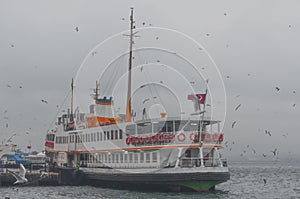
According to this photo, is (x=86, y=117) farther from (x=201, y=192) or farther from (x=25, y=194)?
(x=201, y=192)

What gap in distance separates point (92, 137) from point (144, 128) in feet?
33.5

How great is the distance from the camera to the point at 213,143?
141ft

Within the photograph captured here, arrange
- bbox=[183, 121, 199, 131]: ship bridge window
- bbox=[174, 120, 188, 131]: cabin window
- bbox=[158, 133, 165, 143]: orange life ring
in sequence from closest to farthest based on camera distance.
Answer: bbox=[158, 133, 165, 143]: orange life ring → bbox=[174, 120, 188, 131]: cabin window → bbox=[183, 121, 199, 131]: ship bridge window

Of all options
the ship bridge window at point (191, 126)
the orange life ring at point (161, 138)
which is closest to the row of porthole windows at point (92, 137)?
the orange life ring at point (161, 138)

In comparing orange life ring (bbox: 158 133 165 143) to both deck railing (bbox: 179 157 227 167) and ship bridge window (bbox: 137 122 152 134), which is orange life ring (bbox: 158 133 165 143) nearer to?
ship bridge window (bbox: 137 122 152 134)

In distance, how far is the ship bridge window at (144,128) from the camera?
144 feet

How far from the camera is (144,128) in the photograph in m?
44.3

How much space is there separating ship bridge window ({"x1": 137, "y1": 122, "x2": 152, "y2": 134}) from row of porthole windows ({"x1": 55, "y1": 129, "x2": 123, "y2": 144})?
2.92 metres

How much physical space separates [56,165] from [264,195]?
84.0 feet

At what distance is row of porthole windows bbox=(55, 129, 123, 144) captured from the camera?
157 feet

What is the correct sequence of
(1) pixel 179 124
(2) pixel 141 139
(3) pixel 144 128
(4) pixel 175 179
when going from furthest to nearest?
1. (3) pixel 144 128
2. (2) pixel 141 139
3. (1) pixel 179 124
4. (4) pixel 175 179

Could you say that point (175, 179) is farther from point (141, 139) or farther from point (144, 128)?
point (144, 128)

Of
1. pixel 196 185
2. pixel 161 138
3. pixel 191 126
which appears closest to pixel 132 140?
pixel 161 138

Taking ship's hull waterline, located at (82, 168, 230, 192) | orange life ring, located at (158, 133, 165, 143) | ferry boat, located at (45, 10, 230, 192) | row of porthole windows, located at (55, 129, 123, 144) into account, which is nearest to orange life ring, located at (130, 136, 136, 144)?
ferry boat, located at (45, 10, 230, 192)
